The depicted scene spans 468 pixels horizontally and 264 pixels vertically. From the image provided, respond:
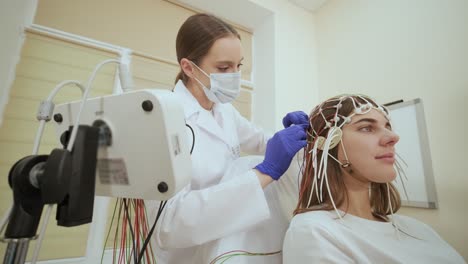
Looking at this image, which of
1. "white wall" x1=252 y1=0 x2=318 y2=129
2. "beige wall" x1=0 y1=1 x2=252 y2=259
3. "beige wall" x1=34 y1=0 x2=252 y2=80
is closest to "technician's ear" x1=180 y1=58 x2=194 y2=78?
"beige wall" x1=0 y1=1 x2=252 y2=259

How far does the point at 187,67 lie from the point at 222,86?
19 centimetres

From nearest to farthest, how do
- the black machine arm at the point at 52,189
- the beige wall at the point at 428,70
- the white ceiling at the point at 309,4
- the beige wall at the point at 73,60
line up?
1. the black machine arm at the point at 52,189
2. the beige wall at the point at 428,70
3. the beige wall at the point at 73,60
4. the white ceiling at the point at 309,4

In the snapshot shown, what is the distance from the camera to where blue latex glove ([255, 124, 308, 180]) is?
91 centimetres

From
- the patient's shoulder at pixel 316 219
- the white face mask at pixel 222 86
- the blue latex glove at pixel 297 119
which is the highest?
the white face mask at pixel 222 86

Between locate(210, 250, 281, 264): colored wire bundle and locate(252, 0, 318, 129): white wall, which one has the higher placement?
locate(252, 0, 318, 129): white wall

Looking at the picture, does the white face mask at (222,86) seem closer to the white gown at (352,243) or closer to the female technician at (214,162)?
the female technician at (214,162)

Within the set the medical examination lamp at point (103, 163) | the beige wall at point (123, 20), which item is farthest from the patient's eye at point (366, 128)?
the beige wall at point (123, 20)

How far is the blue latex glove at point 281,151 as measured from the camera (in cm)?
91

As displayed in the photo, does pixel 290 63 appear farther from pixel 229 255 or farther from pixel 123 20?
pixel 229 255

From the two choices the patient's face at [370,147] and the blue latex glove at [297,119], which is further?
the blue latex glove at [297,119]

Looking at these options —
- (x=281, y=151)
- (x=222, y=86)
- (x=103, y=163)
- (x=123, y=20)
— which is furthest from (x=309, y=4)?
(x=103, y=163)

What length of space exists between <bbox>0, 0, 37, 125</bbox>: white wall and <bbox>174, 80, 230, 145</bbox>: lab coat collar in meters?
1.01

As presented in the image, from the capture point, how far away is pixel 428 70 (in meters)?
1.46

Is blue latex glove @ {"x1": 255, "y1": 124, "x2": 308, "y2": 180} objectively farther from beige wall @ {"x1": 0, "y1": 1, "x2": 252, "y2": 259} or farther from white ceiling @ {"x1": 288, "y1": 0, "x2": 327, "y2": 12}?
white ceiling @ {"x1": 288, "y1": 0, "x2": 327, "y2": 12}
